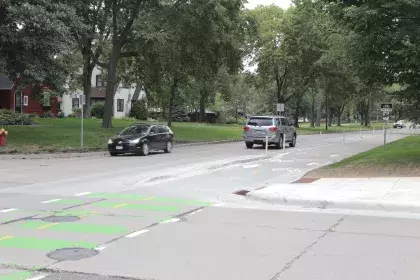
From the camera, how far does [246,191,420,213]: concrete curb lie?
10.1 meters

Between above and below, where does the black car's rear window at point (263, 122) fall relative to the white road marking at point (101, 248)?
above

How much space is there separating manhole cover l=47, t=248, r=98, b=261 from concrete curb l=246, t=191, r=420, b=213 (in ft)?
17.0

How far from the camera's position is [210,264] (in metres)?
6.18

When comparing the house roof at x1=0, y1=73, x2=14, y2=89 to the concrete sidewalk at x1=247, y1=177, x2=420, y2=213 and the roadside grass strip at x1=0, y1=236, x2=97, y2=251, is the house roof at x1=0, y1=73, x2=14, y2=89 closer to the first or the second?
the concrete sidewalk at x1=247, y1=177, x2=420, y2=213

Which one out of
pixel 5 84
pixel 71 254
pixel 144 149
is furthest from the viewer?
pixel 5 84

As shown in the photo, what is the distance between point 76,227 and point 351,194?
6.15 m

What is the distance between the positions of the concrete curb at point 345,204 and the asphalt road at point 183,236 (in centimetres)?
41

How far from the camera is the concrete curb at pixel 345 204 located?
10.1 m

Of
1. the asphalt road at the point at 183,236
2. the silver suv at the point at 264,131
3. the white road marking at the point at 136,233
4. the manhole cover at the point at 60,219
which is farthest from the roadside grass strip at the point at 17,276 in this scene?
the silver suv at the point at 264,131

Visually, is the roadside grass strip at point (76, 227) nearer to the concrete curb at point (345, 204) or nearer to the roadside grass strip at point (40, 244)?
the roadside grass strip at point (40, 244)

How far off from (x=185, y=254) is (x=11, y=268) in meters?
2.10

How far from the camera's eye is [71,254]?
655 centimetres

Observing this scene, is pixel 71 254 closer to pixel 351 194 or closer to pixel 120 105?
pixel 351 194

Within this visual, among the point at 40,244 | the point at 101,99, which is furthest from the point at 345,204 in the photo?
the point at 101,99
